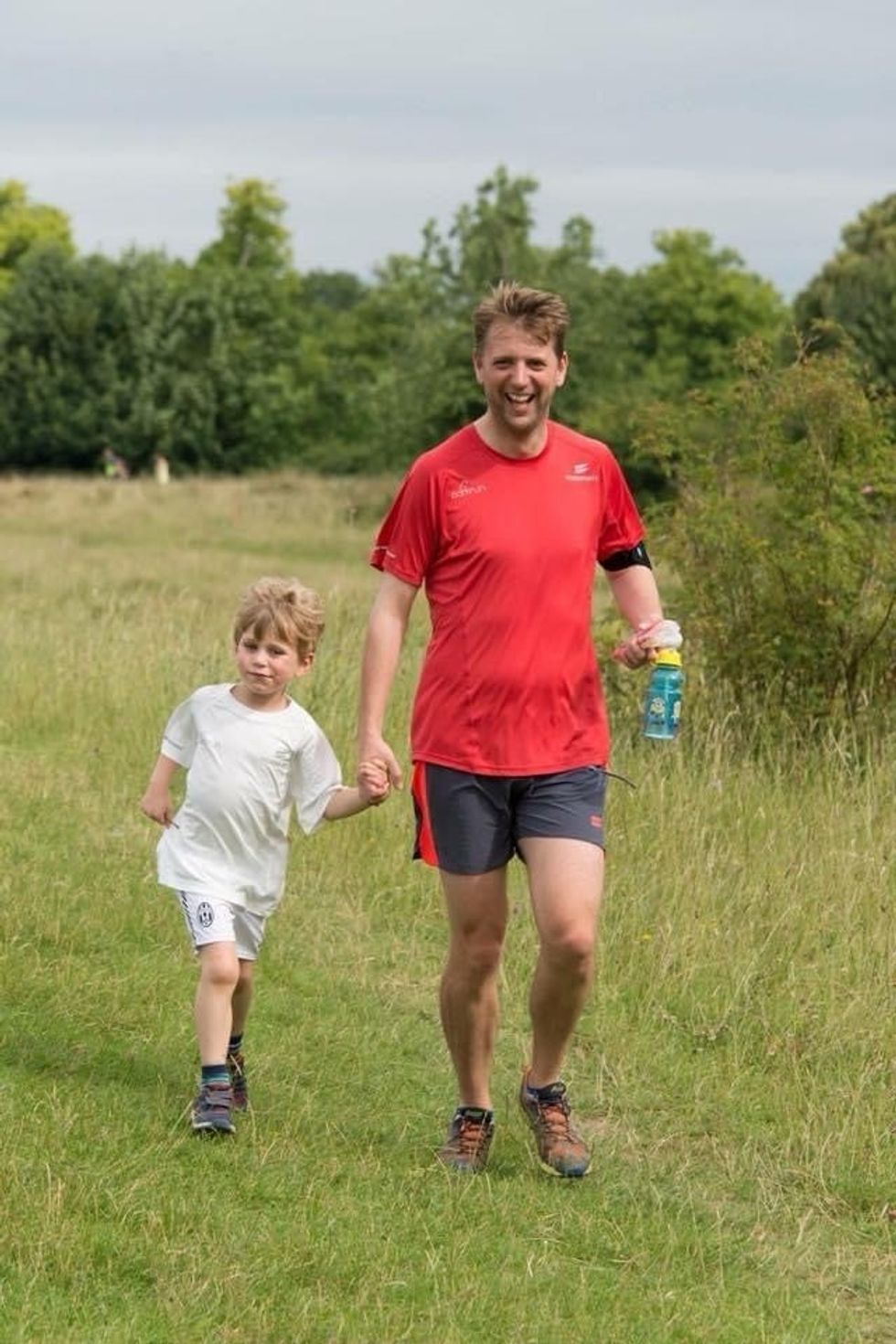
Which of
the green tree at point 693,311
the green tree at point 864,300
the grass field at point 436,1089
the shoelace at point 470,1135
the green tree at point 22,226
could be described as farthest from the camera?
the green tree at point 22,226

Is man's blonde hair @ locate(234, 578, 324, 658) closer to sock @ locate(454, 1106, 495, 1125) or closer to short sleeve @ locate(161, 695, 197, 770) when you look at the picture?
short sleeve @ locate(161, 695, 197, 770)

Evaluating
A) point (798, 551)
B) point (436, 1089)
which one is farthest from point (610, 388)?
point (436, 1089)

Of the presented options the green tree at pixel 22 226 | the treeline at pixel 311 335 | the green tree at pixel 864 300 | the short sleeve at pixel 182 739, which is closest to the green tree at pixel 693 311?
the treeline at pixel 311 335

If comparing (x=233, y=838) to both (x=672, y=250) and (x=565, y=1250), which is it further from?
(x=672, y=250)

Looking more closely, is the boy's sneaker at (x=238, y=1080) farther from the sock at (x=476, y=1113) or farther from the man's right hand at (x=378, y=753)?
the man's right hand at (x=378, y=753)

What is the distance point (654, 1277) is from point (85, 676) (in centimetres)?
868

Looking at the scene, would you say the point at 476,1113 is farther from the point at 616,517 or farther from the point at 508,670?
the point at 616,517

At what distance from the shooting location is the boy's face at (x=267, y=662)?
598 centimetres

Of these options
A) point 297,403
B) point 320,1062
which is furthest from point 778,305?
point 320,1062

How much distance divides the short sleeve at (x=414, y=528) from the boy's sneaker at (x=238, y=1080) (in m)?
1.48

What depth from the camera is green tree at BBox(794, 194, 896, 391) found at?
4162 centimetres

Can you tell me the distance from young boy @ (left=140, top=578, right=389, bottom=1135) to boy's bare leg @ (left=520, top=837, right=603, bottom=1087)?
23.2 inches

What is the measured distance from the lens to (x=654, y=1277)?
5.04 meters

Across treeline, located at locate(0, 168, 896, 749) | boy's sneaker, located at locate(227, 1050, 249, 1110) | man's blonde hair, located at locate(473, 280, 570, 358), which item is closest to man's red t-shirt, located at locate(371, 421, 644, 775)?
man's blonde hair, located at locate(473, 280, 570, 358)
